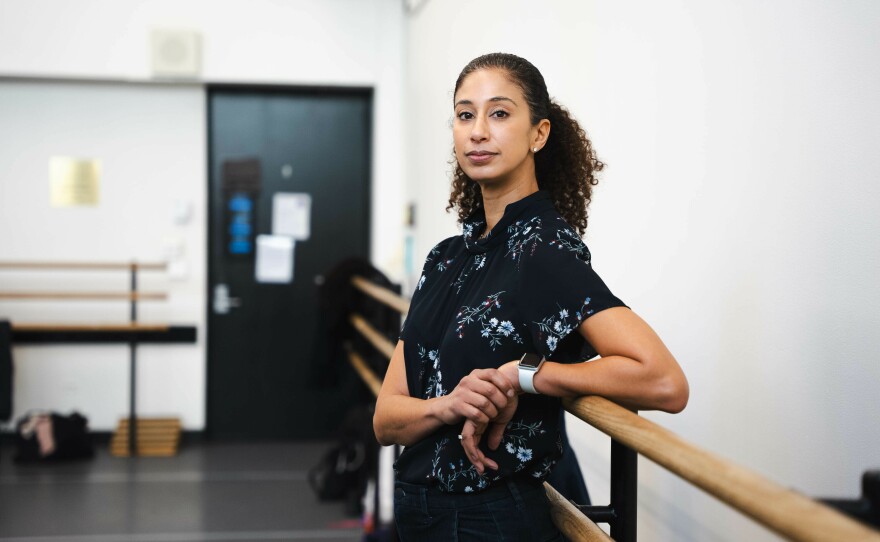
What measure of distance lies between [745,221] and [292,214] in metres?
4.43

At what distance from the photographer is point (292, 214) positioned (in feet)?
18.5

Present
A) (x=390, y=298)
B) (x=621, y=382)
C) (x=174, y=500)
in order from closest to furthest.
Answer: (x=621, y=382) → (x=390, y=298) → (x=174, y=500)

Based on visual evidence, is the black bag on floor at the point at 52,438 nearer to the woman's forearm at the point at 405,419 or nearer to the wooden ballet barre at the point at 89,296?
the wooden ballet barre at the point at 89,296

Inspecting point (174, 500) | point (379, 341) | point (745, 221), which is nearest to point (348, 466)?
point (174, 500)

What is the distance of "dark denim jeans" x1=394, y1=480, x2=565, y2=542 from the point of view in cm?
122

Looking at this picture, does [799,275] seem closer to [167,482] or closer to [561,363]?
[561,363]

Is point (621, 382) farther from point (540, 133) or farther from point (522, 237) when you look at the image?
point (540, 133)

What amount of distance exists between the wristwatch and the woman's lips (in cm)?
32

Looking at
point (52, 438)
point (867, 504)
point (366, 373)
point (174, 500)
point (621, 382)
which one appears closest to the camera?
point (867, 504)

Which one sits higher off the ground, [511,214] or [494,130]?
[494,130]

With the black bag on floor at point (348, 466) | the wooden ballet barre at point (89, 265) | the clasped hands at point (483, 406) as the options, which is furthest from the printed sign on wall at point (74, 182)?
the clasped hands at point (483, 406)

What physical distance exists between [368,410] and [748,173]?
2.81 metres

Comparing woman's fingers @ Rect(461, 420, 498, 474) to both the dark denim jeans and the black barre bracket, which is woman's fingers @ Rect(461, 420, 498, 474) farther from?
the black barre bracket

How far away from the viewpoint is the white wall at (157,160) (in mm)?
5410
